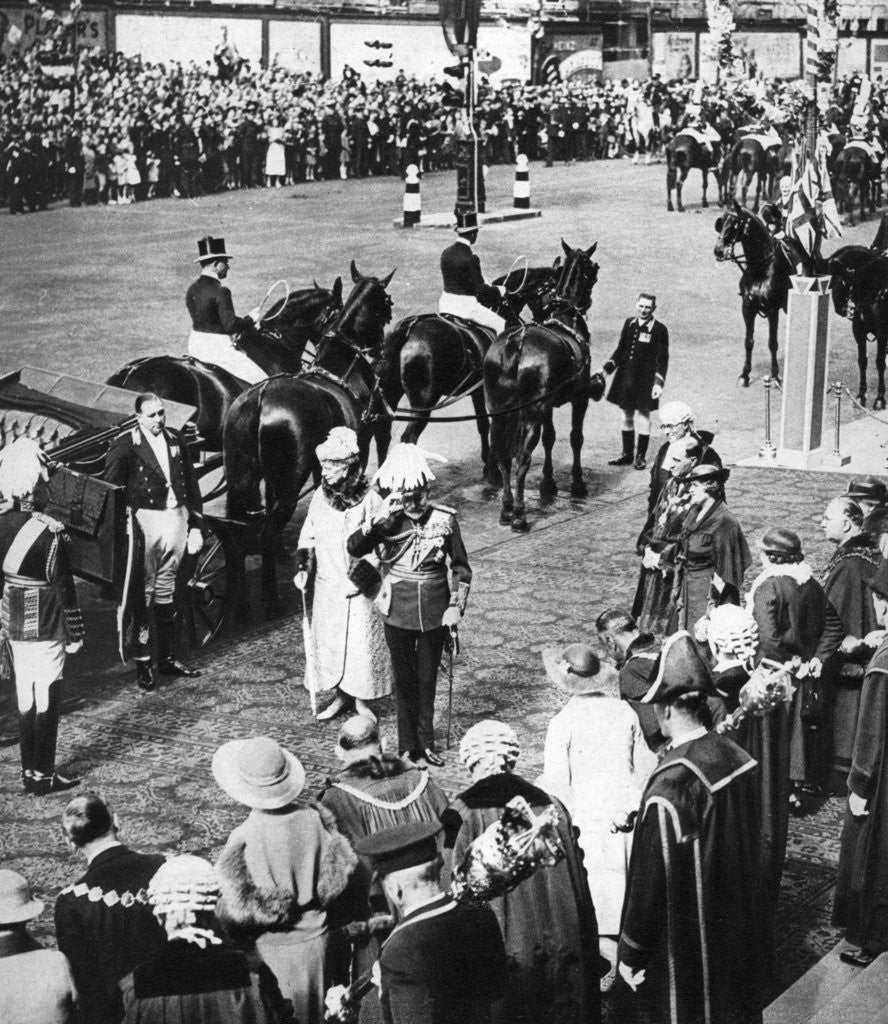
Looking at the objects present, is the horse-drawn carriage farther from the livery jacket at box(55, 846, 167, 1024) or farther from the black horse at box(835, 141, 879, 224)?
the black horse at box(835, 141, 879, 224)

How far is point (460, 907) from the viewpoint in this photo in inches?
147

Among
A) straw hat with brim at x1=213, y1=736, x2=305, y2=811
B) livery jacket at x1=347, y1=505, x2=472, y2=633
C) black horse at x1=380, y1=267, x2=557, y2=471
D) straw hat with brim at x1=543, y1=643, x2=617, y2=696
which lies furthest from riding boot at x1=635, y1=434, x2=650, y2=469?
straw hat with brim at x1=213, y1=736, x2=305, y2=811

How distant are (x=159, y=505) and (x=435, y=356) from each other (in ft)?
12.2

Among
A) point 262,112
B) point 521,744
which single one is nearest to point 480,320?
point 262,112

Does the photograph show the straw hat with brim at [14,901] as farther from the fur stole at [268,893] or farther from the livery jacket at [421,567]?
the livery jacket at [421,567]

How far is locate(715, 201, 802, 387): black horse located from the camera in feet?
50.4

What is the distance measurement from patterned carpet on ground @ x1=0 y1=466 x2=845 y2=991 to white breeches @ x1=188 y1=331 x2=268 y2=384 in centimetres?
132

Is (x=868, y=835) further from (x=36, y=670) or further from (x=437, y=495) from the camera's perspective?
(x=437, y=495)

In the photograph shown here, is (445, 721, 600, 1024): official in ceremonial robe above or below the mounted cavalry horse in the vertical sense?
below

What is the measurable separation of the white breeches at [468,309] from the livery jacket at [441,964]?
894 cm

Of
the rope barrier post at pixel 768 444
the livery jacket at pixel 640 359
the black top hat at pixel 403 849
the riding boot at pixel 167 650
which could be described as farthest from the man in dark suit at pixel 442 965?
the rope barrier post at pixel 768 444

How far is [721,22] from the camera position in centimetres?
1842

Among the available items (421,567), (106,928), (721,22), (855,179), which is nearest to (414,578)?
(421,567)

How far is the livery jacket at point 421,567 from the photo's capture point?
23.8 feet
